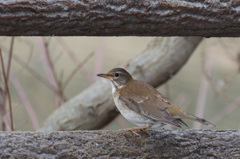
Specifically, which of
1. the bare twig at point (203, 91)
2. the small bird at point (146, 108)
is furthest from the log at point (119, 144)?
the bare twig at point (203, 91)

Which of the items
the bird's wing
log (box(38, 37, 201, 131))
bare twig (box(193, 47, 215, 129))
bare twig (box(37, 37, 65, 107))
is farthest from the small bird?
bare twig (box(193, 47, 215, 129))

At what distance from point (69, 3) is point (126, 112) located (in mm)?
929

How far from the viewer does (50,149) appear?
128 inches

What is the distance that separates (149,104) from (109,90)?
1803mm

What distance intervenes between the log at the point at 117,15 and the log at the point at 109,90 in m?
1.91

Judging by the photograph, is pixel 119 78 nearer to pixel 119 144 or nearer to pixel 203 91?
pixel 119 144

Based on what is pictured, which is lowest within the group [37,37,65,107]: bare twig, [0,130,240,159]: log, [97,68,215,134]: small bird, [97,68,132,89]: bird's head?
[0,130,240,159]: log

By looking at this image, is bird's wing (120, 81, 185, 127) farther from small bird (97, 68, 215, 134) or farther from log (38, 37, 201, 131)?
log (38, 37, 201, 131)

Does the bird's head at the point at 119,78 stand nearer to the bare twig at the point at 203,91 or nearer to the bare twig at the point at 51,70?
the bare twig at the point at 51,70

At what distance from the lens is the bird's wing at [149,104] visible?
3.62 m

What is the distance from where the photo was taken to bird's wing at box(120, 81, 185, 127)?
142 inches

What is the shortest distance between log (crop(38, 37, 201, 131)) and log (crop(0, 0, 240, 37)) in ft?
6.27

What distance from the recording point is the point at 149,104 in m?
3.72

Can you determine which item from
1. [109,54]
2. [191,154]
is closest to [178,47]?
[191,154]
